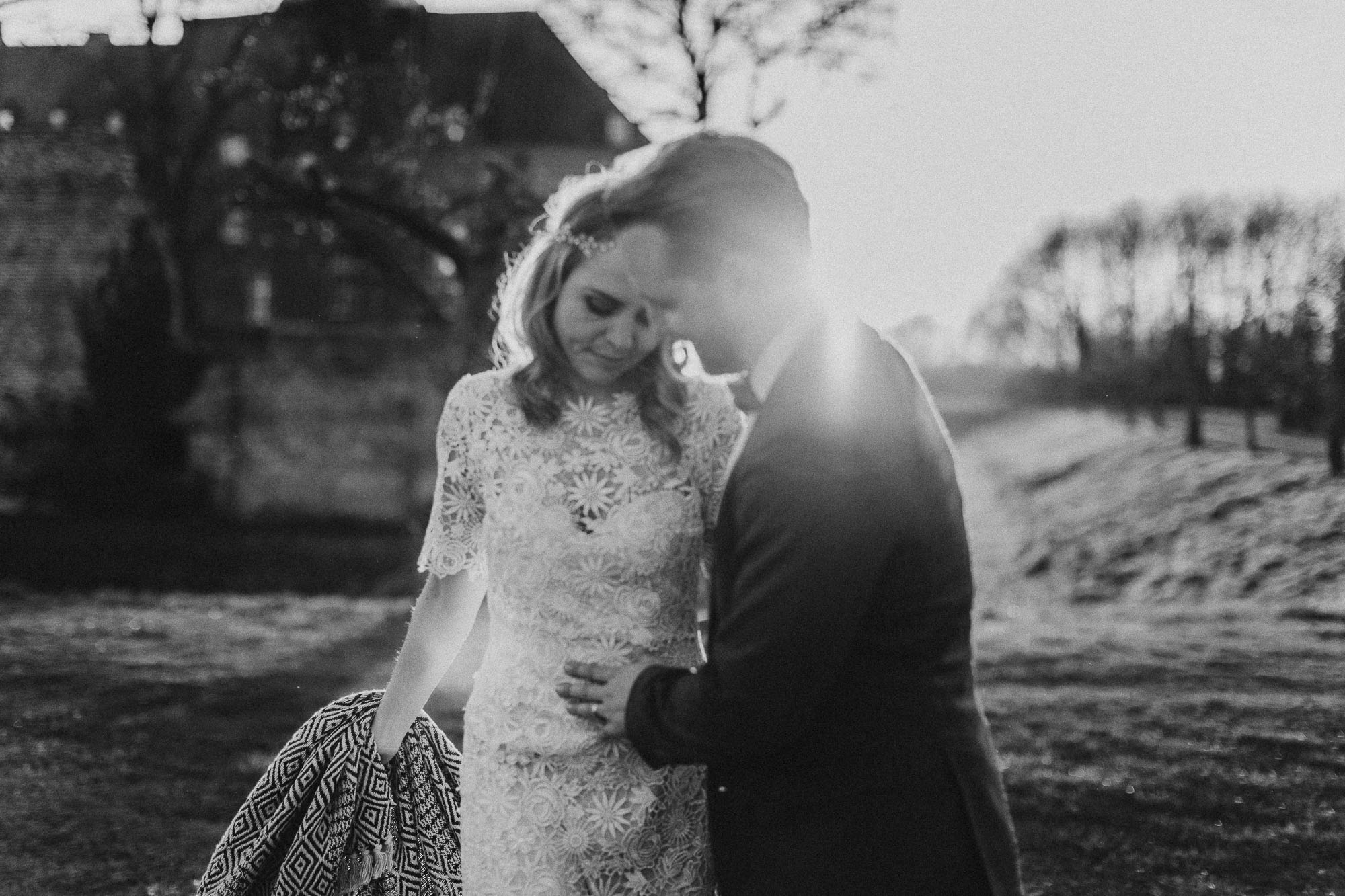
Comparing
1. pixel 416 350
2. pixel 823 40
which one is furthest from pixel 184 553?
pixel 823 40

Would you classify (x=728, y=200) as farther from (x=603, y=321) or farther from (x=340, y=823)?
(x=340, y=823)

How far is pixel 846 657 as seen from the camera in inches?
74.4

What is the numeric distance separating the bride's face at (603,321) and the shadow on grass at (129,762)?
3.46 meters

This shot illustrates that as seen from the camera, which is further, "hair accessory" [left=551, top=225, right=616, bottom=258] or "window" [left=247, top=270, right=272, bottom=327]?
"window" [left=247, top=270, right=272, bottom=327]

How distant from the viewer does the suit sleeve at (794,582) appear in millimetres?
1763

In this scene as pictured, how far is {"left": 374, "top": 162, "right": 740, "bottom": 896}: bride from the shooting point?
249cm

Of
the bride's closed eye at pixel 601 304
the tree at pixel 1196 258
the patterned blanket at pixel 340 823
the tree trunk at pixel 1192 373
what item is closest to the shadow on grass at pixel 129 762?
the patterned blanket at pixel 340 823

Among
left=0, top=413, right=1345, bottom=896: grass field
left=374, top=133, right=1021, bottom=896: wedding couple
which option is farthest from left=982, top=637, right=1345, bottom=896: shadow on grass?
left=374, top=133, right=1021, bottom=896: wedding couple

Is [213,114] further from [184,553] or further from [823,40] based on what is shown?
[823,40]

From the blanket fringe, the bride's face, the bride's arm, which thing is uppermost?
the bride's face

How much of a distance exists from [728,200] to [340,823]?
1.90m

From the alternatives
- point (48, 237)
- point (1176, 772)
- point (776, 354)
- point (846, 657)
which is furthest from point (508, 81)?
point (846, 657)

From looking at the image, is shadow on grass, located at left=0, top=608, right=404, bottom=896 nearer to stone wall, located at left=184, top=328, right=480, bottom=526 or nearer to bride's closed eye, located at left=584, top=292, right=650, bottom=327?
bride's closed eye, located at left=584, top=292, right=650, bottom=327

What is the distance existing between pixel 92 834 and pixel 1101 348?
3807 centimetres
